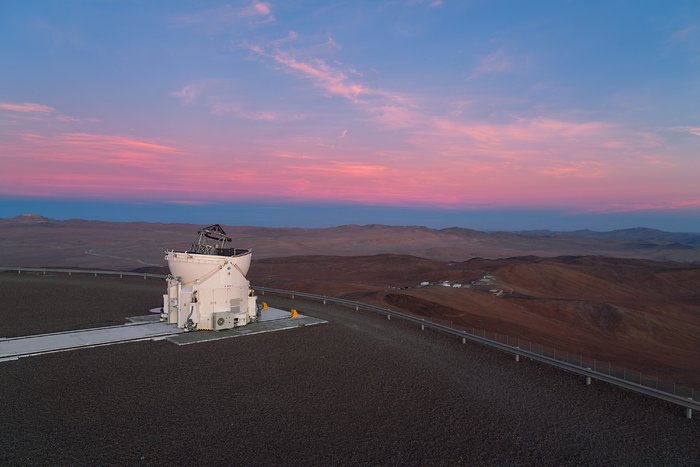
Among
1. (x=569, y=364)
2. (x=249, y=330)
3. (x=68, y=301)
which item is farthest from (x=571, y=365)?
(x=68, y=301)

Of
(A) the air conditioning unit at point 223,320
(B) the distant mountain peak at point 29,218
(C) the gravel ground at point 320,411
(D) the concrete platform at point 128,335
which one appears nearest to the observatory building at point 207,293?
(A) the air conditioning unit at point 223,320

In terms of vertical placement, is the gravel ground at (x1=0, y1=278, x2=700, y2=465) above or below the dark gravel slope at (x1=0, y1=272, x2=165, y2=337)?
above

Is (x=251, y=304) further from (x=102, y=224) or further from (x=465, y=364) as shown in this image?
(x=102, y=224)

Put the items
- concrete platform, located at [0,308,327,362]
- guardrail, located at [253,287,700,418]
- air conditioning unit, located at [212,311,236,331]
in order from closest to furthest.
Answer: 1. guardrail, located at [253,287,700,418]
2. concrete platform, located at [0,308,327,362]
3. air conditioning unit, located at [212,311,236,331]

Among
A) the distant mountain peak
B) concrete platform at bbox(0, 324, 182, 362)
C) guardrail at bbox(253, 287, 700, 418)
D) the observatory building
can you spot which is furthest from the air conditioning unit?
the distant mountain peak

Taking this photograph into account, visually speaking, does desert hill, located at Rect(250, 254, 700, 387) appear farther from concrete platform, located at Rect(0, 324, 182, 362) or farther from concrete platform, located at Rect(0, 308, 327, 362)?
concrete platform, located at Rect(0, 324, 182, 362)

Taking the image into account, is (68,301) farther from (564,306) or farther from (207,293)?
(564,306)
